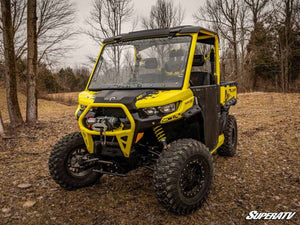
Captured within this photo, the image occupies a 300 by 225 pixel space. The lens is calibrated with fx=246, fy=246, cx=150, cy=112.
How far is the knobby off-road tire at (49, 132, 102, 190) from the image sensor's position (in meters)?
3.62

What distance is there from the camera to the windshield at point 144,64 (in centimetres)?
340

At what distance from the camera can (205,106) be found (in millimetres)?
3650

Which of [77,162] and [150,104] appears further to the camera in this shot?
[77,162]

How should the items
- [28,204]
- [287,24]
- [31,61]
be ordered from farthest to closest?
[287,24] < [31,61] < [28,204]

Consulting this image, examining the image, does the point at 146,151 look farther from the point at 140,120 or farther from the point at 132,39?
the point at 132,39

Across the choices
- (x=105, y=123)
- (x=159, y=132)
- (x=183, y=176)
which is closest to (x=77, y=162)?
(x=105, y=123)

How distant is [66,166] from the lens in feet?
12.1

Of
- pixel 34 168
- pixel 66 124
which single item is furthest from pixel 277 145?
pixel 66 124

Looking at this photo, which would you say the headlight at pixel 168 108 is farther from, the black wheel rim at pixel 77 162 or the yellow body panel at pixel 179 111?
the black wheel rim at pixel 77 162

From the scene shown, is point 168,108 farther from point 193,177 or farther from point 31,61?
point 31,61

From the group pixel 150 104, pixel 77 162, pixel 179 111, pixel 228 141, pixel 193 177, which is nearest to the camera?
pixel 150 104

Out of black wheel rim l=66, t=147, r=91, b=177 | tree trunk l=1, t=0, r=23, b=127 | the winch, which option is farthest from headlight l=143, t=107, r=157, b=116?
tree trunk l=1, t=0, r=23, b=127

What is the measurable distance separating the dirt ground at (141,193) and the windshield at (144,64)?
5.33ft

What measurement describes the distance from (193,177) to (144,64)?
1804mm
